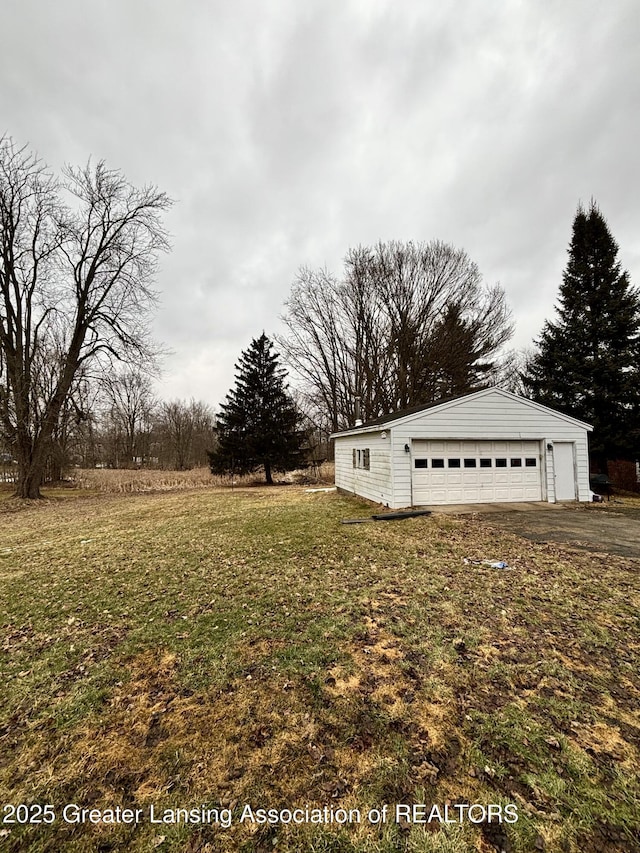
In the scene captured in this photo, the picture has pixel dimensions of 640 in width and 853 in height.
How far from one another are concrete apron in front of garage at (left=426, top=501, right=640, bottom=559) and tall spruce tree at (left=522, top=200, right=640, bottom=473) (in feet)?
20.6

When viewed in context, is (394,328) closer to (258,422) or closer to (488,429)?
(258,422)

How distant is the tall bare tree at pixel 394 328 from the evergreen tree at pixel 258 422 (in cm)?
214

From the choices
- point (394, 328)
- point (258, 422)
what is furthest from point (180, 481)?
point (394, 328)

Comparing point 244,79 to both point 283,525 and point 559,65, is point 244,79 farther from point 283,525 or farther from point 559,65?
point 283,525

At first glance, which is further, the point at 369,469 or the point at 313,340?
the point at 313,340

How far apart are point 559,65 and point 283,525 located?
1311 cm

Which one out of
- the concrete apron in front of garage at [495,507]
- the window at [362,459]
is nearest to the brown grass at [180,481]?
the window at [362,459]

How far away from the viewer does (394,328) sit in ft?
67.6

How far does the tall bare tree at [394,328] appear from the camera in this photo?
64.5ft

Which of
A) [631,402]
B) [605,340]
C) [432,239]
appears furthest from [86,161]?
[631,402]

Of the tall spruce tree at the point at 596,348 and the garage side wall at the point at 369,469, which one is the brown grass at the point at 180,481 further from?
the tall spruce tree at the point at 596,348

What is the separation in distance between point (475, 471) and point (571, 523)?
9.38 feet

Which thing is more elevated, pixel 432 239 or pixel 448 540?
pixel 432 239

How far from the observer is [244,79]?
8.96 meters
